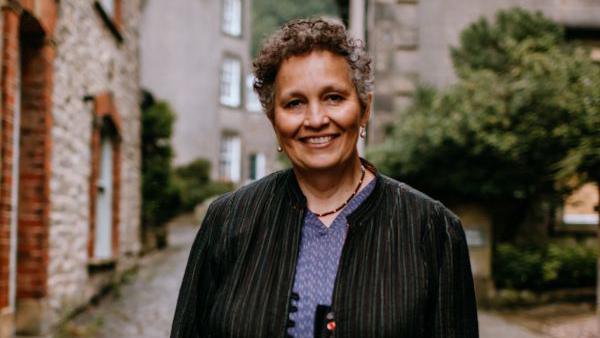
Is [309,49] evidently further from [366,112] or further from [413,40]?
[413,40]

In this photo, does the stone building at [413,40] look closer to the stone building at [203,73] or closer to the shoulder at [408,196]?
the shoulder at [408,196]

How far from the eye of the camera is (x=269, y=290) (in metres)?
2.12

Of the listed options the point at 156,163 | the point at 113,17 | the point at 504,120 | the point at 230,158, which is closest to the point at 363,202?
the point at 504,120

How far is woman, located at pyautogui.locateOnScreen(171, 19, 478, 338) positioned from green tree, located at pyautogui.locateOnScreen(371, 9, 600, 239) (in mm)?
4058

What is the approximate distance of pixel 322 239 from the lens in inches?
87.0

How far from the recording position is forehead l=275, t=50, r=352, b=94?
2186 millimetres

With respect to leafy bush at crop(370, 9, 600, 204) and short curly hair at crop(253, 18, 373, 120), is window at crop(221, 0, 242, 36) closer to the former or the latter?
leafy bush at crop(370, 9, 600, 204)

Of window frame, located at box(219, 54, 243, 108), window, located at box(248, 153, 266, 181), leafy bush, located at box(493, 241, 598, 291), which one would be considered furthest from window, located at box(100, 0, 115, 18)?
window, located at box(248, 153, 266, 181)

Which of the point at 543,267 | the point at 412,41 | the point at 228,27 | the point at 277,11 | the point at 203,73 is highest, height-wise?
the point at 277,11

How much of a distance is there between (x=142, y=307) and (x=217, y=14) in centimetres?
1760

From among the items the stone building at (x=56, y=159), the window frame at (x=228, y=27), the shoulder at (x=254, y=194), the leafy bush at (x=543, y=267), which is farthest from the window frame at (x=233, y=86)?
the shoulder at (x=254, y=194)

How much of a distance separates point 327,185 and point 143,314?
6.13m

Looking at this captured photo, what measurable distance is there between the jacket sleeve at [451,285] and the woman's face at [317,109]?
15.3 inches

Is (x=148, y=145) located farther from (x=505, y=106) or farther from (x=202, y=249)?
(x=202, y=249)
